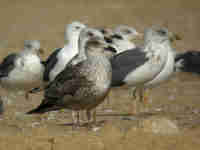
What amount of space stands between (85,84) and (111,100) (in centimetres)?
440

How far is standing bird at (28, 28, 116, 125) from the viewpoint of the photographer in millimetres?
7859

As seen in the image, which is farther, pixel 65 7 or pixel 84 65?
pixel 65 7

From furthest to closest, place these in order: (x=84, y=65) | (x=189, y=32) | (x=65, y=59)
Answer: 1. (x=189, y=32)
2. (x=65, y=59)
3. (x=84, y=65)

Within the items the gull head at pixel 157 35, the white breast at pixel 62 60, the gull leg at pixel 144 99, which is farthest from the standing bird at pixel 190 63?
the white breast at pixel 62 60

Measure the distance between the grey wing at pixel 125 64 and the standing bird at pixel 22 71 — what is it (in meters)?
2.58

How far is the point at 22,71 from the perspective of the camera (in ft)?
41.7

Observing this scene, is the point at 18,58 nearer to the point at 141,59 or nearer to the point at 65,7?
the point at 141,59

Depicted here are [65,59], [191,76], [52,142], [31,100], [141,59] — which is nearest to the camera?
[52,142]

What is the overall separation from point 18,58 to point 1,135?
5950 millimetres

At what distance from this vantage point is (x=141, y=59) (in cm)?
1049

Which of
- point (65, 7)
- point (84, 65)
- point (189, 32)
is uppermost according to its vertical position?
point (65, 7)

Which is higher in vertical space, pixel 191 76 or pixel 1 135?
pixel 191 76

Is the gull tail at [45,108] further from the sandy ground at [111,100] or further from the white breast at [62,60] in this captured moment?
the white breast at [62,60]

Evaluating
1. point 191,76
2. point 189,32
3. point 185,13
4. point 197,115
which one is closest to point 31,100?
point 197,115
